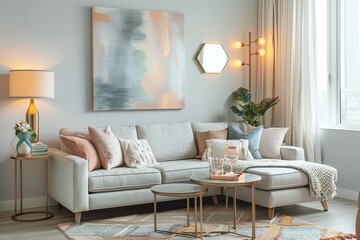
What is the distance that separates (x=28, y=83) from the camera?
15.2ft

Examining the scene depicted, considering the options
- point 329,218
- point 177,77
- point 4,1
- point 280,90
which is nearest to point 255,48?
point 280,90

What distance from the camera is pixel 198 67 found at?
6.09 m

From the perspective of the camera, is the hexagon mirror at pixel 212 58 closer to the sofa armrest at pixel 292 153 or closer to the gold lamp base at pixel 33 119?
the sofa armrest at pixel 292 153

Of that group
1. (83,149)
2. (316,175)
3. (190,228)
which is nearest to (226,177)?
(190,228)

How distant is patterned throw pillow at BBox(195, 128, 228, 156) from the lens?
554cm

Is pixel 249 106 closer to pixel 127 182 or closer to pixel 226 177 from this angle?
pixel 127 182

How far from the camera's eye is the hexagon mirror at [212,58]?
19.9 feet

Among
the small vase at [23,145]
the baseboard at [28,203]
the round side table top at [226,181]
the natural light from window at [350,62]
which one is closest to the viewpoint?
the round side table top at [226,181]

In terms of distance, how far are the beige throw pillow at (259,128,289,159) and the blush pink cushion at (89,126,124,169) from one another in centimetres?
163

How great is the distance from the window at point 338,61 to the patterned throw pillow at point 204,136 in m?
→ 1.22

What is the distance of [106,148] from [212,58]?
2.06m

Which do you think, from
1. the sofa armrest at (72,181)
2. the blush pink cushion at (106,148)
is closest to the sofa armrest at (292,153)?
the blush pink cushion at (106,148)

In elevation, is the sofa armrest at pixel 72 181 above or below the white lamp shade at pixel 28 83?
below

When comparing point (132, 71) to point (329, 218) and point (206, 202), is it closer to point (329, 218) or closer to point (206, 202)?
point (206, 202)
